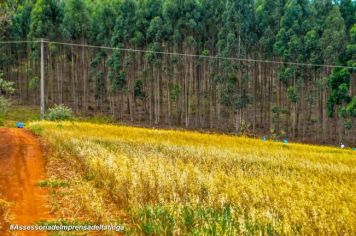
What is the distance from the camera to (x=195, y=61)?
2790 inches

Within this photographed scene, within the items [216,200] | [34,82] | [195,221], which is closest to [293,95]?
[34,82]

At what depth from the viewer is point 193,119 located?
226 ft

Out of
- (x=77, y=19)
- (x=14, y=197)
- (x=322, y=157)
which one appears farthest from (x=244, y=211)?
(x=77, y=19)

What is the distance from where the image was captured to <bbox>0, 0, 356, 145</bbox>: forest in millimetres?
62938

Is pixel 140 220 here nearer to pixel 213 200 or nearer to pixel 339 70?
pixel 213 200

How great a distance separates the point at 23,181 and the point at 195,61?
201 feet

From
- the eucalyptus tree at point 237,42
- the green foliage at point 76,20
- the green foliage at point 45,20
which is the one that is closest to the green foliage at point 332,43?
the eucalyptus tree at point 237,42

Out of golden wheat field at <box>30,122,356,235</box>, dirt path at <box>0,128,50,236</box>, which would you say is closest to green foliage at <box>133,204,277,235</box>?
golden wheat field at <box>30,122,356,235</box>

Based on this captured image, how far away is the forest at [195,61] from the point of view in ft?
206

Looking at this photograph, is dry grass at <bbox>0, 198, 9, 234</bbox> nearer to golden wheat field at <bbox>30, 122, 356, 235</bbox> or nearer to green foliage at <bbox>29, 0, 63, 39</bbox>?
golden wheat field at <bbox>30, 122, 356, 235</bbox>

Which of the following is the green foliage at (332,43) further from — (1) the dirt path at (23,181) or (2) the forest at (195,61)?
(1) the dirt path at (23,181)

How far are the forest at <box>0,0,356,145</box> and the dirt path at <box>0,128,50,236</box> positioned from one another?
149 feet

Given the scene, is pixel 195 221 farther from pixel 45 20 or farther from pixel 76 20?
pixel 45 20

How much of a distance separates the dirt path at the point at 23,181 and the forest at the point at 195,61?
1787 inches
